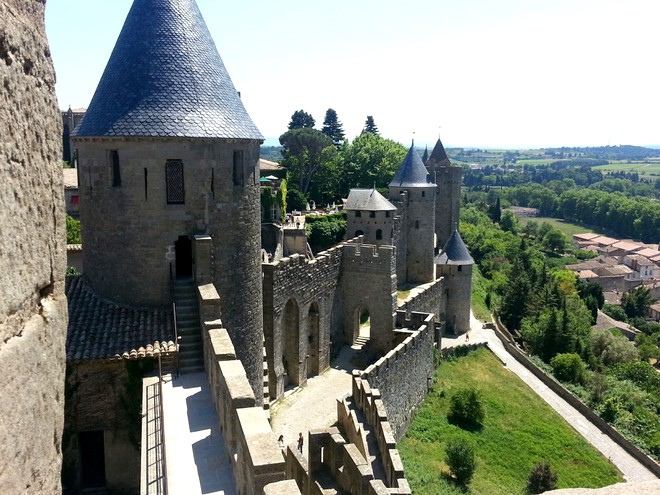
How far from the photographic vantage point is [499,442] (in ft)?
88.1

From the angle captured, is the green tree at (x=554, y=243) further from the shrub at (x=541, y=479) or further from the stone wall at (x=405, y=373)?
the shrub at (x=541, y=479)

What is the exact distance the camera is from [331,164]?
63969 mm

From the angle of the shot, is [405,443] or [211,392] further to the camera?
[405,443]

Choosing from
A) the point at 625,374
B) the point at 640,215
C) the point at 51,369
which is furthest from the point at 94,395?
the point at 640,215

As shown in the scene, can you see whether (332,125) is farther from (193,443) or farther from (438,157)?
(193,443)

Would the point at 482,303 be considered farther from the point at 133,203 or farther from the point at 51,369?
the point at 51,369

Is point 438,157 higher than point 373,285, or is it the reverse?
point 438,157

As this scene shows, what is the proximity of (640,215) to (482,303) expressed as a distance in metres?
111

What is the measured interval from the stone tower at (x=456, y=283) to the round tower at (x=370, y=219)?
20.0 feet

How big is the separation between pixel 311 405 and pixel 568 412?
17.9 m

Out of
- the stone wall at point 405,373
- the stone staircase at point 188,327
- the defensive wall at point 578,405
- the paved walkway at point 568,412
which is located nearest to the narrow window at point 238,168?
the stone staircase at point 188,327

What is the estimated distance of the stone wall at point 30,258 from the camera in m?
2.41

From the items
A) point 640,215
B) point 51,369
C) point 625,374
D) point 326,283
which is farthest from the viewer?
point 640,215

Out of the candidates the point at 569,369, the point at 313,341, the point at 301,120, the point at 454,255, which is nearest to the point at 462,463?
the point at 313,341
